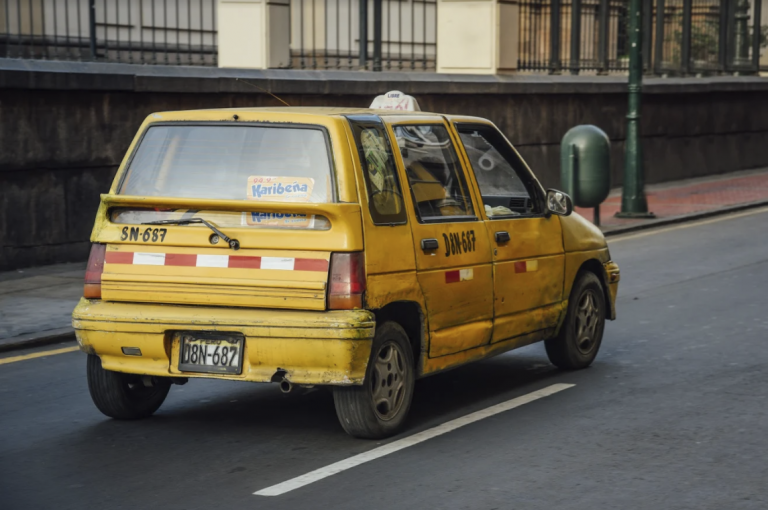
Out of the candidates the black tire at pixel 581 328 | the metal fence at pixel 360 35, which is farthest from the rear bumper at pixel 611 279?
the metal fence at pixel 360 35

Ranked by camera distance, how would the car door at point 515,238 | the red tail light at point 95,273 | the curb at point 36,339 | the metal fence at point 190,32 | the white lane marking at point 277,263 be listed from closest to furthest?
1. the white lane marking at point 277,263
2. the red tail light at point 95,273
3. the car door at point 515,238
4. the curb at point 36,339
5. the metal fence at point 190,32

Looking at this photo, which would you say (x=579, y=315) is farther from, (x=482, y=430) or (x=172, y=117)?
(x=172, y=117)

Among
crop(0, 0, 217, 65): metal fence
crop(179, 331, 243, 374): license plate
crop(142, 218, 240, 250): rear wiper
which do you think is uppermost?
crop(0, 0, 217, 65): metal fence

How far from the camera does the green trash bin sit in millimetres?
17156

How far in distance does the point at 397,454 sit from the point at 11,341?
166 inches

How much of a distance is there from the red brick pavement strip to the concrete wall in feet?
3.70

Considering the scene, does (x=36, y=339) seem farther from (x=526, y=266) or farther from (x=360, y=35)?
(x=360, y=35)

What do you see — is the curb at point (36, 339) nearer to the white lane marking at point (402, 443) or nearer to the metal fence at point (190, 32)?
the white lane marking at point (402, 443)

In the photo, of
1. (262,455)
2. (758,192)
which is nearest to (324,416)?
(262,455)

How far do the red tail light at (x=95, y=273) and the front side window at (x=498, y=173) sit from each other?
2173 mm

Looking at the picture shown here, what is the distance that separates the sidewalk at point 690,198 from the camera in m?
18.6

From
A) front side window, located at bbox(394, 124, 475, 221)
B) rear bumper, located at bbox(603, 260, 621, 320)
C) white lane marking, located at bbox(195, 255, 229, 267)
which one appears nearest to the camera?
white lane marking, located at bbox(195, 255, 229, 267)

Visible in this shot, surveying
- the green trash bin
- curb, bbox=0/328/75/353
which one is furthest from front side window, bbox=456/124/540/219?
the green trash bin

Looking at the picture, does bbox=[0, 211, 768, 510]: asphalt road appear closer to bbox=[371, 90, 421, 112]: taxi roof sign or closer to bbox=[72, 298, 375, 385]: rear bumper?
bbox=[72, 298, 375, 385]: rear bumper
